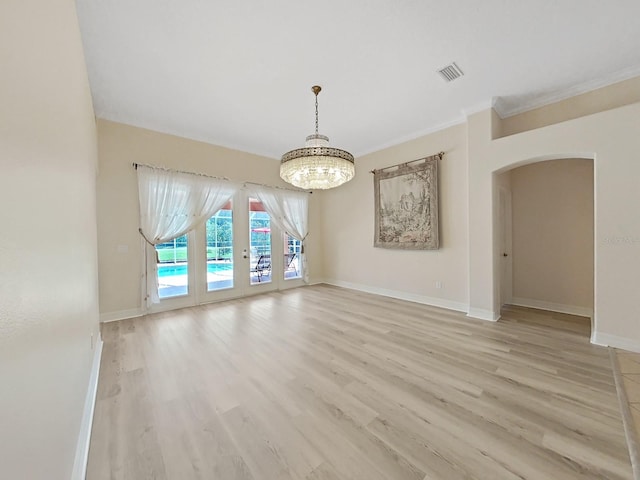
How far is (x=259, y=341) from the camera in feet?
10.3

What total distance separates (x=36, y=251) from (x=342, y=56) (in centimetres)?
300

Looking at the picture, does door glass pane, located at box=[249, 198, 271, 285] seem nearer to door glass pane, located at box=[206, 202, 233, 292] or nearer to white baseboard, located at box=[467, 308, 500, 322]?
door glass pane, located at box=[206, 202, 233, 292]

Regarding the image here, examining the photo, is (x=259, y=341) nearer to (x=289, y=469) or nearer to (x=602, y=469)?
(x=289, y=469)

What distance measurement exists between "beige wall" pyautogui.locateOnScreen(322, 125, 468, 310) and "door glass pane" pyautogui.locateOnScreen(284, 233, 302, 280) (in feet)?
2.71

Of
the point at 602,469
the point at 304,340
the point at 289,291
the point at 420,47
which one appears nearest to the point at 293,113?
the point at 420,47

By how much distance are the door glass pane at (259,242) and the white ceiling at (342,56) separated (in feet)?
6.54

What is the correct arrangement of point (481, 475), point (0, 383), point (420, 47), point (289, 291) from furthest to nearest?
1. point (289, 291)
2. point (420, 47)
3. point (481, 475)
4. point (0, 383)

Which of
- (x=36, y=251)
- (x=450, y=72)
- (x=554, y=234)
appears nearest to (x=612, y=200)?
(x=554, y=234)

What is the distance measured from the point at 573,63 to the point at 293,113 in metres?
3.52

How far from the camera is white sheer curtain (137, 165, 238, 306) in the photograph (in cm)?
422

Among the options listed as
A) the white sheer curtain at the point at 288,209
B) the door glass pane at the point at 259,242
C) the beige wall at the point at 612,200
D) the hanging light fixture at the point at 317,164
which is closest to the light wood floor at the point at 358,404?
the beige wall at the point at 612,200

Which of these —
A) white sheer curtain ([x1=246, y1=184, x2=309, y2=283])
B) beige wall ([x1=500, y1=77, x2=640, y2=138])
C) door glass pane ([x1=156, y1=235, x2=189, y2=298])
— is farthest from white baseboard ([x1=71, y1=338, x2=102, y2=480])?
beige wall ([x1=500, y1=77, x2=640, y2=138])

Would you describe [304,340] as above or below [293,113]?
below

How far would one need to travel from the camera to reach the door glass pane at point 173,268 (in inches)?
175
